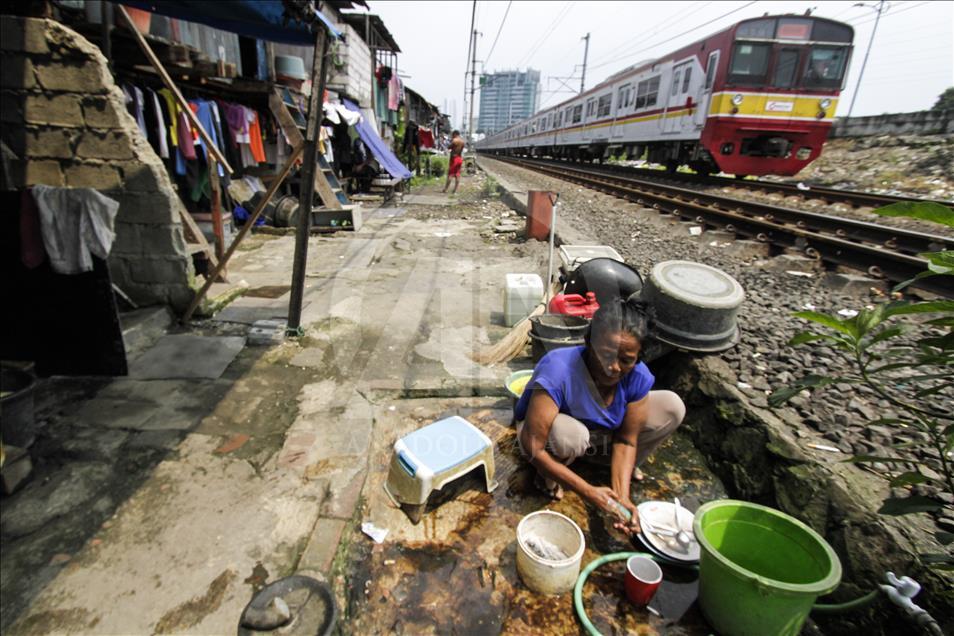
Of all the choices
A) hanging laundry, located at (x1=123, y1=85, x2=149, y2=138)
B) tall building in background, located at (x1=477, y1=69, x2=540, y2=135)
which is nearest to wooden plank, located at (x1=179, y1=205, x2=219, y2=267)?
hanging laundry, located at (x1=123, y1=85, x2=149, y2=138)

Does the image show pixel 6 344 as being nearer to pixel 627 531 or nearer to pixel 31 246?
pixel 31 246

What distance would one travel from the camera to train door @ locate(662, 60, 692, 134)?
501 inches

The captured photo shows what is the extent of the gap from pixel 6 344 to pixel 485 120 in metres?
141

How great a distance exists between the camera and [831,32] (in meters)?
10.3

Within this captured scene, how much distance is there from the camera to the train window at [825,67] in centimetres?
1038

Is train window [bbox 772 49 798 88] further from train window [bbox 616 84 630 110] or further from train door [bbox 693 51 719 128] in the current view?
train window [bbox 616 84 630 110]

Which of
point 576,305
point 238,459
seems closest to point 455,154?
point 576,305

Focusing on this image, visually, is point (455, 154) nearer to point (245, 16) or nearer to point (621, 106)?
point (621, 106)

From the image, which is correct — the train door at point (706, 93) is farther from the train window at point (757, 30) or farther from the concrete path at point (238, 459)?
the concrete path at point (238, 459)

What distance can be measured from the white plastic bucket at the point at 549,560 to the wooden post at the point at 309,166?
11.1ft

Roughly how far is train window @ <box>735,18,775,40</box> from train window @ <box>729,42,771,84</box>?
0.58 feet

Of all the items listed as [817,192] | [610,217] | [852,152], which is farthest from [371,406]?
[852,152]

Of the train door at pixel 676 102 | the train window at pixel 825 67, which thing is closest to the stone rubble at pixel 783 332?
the train window at pixel 825 67

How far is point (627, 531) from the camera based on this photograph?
239cm
